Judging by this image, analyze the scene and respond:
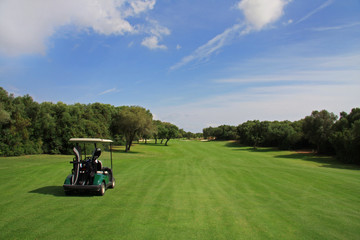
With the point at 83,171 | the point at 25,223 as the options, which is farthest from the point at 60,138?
the point at 25,223

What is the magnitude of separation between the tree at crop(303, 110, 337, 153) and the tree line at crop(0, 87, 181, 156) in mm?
29588

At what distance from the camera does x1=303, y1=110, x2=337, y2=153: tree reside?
133 ft

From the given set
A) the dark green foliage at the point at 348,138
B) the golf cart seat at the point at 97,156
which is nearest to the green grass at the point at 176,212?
the golf cart seat at the point at 97,156

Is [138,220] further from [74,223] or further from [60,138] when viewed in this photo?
[60,138]

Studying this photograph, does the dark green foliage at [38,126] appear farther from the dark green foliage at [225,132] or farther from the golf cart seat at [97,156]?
the dark green foliage at [225,132]

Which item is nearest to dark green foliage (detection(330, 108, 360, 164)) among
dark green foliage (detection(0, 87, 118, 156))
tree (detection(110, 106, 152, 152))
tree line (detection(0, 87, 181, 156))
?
tree line (detection(0, 87, 181, 156))

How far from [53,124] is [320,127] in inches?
1759

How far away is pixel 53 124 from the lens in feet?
107

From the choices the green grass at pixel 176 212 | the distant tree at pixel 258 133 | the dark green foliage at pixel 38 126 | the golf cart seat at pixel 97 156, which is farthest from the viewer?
the distant tree at pixel 258 133

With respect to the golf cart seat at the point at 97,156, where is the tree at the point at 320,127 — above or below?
above

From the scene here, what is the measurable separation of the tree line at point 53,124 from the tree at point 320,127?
97.1ft

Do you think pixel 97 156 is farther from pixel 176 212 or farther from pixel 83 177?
pixel 176 212

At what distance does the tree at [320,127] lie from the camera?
1598 inches

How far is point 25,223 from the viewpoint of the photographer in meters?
6.31
